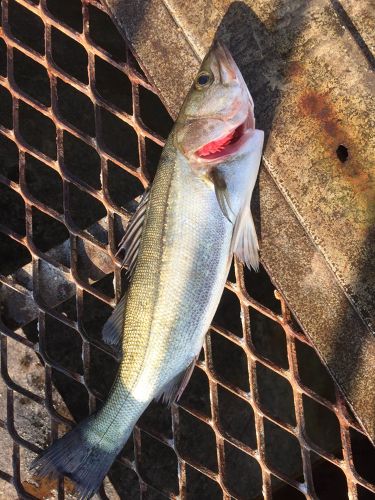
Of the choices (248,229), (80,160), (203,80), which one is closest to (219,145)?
(203,80)

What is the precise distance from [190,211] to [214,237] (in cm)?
18

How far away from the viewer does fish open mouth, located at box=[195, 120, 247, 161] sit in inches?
100

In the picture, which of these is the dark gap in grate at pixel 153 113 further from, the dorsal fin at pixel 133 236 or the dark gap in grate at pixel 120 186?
the dorsal fin at pixel 133 236

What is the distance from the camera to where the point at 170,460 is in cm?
388

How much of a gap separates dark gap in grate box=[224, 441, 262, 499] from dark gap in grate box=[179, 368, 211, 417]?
13.3 inches

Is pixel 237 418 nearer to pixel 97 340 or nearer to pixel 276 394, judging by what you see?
pixel 276 394

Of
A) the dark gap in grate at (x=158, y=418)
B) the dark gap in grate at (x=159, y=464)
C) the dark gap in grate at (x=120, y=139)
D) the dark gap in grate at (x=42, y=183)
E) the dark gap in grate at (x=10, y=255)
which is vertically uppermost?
the dark gap in grate at (x=120, y=139)

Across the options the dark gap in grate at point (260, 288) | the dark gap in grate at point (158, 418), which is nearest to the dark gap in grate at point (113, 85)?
the dark gap in grate at point (260, 288)

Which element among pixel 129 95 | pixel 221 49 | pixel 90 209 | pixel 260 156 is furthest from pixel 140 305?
pixel 129 95

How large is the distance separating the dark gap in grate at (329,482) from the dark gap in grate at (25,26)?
3.98 m

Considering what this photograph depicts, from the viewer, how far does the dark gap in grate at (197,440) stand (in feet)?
12.7

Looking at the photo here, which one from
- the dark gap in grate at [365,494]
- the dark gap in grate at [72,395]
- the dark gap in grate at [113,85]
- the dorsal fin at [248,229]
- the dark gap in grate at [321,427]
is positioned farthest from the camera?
the dark gap in grate at [113,85]

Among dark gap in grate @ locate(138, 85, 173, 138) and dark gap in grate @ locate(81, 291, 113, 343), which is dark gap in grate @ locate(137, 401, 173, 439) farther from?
dark gap in grate @ locate(138, 85, 173, 138)

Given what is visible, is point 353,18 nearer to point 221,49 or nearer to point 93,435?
point 221,49
